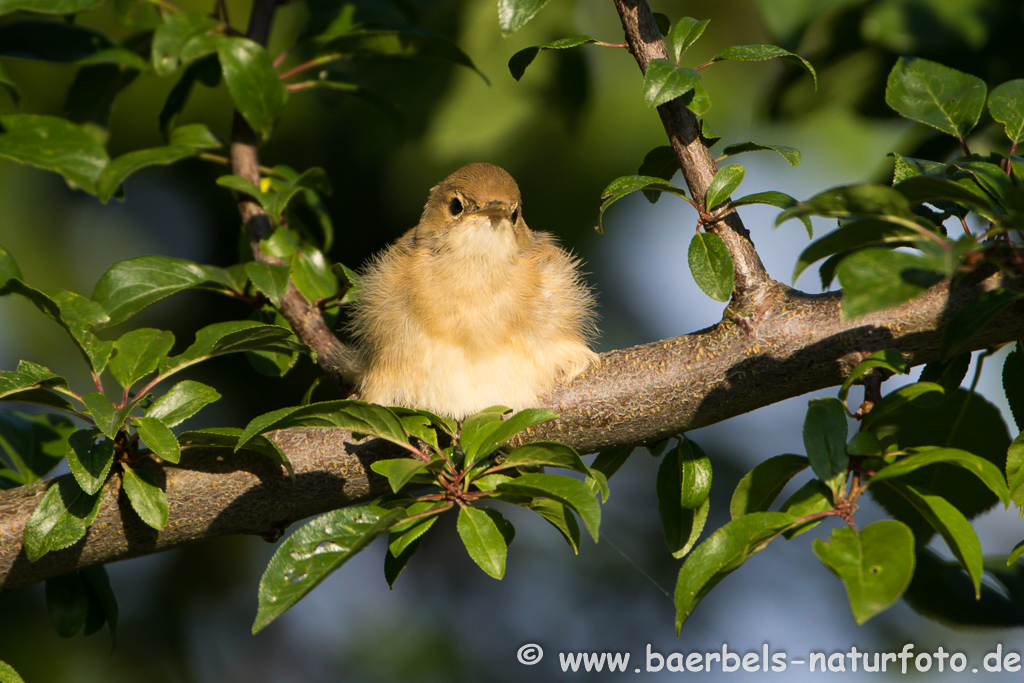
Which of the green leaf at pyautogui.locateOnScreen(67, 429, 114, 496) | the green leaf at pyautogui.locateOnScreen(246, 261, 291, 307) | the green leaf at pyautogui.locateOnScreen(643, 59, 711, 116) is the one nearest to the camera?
the green leaf at pyautogui.locateOnScreen(643, 59, 711, 116)

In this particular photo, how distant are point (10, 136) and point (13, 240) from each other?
1.91 metres

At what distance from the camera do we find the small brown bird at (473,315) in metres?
2.73

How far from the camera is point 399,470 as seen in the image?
177cm

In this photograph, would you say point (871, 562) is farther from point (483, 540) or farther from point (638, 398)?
point (638, 398)

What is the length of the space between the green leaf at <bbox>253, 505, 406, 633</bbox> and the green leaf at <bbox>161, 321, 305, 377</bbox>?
0.70 meters

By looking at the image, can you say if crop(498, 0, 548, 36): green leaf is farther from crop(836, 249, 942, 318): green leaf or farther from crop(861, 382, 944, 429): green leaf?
crop(861, 382, 944, 429): green leaf

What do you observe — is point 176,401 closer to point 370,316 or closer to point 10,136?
point 370,316

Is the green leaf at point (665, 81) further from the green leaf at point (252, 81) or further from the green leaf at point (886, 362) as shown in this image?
the green leaf at point (252, 81)

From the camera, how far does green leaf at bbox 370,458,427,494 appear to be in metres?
1.69

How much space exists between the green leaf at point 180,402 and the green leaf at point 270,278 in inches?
18.6

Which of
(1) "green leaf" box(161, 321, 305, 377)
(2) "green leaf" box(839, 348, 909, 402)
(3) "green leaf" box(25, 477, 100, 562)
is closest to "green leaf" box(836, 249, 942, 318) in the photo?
(2) "green leaf" box(839, 348, 909, 402)

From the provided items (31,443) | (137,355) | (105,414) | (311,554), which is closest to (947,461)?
(311,554)

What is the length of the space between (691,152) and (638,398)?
0.70 meters

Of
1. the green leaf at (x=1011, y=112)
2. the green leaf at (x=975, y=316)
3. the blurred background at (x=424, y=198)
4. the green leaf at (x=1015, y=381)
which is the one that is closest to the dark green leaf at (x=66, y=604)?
the blurred background at (x=424, y=198)
